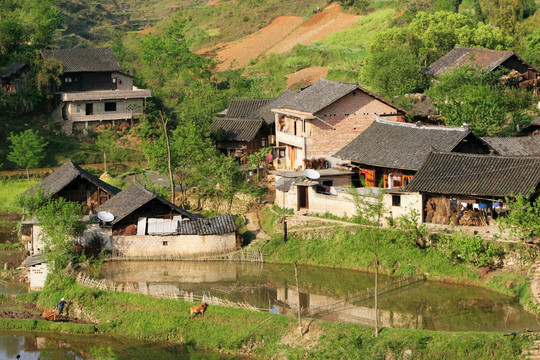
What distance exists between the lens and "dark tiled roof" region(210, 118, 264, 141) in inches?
1877

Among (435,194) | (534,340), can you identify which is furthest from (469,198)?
(534,340)

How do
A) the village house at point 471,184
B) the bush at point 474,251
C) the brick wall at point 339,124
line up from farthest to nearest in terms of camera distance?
1. the brick wall at point 339,124
2. the village house at point 471,184
3. the bush at point 474,251

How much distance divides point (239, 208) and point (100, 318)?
1219 centimetres

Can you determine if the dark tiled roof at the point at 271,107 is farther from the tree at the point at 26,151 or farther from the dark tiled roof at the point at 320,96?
the tree at the point at 26,151

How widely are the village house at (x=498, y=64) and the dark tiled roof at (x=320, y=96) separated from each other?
893 centimetres

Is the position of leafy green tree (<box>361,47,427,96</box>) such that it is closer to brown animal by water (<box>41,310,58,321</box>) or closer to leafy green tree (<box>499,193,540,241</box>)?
leafy green tree (<box>499,193,540,241</box>)

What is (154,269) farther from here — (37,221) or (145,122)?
(145,122)

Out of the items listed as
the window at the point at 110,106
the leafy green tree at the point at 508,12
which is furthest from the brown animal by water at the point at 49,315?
the leafy green tree at the point at 508,12

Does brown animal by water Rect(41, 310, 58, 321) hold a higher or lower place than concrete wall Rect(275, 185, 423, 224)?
lower

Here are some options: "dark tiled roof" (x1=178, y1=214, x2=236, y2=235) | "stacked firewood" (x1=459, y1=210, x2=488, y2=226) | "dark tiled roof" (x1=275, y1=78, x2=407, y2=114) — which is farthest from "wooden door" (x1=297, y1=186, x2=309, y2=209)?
"stacked firewood" (x1=459, y1=210, x2=488, y2=226)

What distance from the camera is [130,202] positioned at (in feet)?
121

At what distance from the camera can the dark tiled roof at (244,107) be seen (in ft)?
172

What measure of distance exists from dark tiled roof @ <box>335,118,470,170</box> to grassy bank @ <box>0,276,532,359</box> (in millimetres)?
12033

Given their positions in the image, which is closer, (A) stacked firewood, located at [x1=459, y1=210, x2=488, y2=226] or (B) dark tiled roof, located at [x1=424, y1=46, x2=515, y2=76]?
(A) stacked firewood, located at [x1=459, y1=210, x2=488, y2=226]
